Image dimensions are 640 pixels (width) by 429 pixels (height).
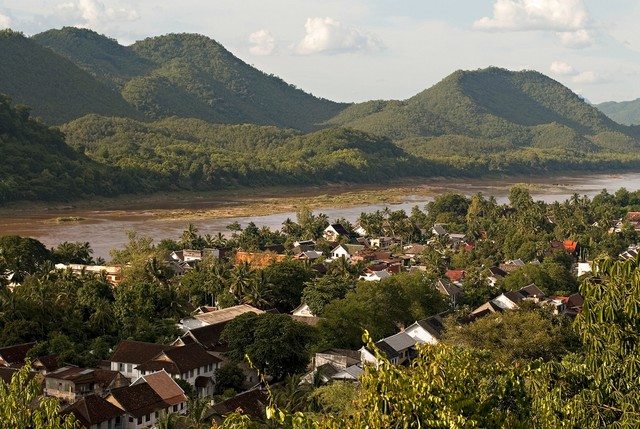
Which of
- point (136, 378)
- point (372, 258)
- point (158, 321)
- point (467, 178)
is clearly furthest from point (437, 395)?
point (467, 178)

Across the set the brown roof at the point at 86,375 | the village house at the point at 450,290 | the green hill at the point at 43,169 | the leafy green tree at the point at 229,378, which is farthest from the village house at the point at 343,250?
the green hill at the point at 43,169

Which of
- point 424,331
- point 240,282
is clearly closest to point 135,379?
point 424,331

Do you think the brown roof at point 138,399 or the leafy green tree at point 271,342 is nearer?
the brown roof at point 138,399

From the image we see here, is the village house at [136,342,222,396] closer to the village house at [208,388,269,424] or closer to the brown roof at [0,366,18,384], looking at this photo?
the village house at [208,388,269,424]

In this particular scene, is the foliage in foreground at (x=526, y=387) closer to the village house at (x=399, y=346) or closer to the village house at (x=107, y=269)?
the village house at (x=399, y=346)

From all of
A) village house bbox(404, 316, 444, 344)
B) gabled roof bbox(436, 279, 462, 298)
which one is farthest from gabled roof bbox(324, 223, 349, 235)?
village house bbox(404, 316, 444, 344)

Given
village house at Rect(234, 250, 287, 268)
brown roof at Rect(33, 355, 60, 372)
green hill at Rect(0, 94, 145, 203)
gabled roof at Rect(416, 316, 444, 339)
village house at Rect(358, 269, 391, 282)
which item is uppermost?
green hill at Rect(0, 94, 145, 203)
